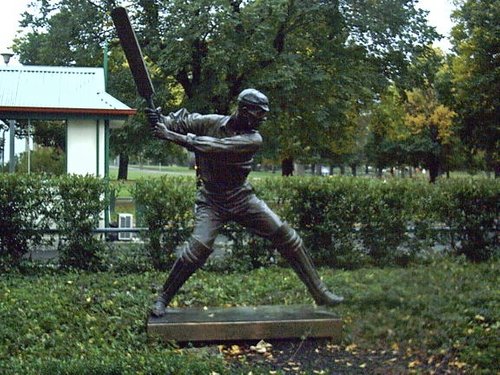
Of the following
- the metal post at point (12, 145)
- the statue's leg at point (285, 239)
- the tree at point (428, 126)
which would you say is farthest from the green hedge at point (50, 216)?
the tree at point (428, 126)

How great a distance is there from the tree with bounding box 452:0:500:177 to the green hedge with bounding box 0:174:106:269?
17.6 m

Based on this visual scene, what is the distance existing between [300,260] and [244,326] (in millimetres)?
903

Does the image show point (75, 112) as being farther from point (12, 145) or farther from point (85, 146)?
point (12, 145)

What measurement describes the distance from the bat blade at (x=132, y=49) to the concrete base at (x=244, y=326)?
2.01 meters

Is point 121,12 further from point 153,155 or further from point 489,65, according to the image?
point 489,65

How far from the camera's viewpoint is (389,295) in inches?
235

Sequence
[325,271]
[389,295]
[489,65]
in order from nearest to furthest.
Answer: [389,295] → [325,271] → [489,65]

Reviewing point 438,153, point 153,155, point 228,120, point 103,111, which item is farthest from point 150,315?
point 438,153

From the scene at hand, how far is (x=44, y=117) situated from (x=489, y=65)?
16.4 m

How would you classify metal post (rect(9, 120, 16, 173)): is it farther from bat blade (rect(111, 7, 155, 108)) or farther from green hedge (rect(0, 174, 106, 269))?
bat blade (rect(111, 7, 155, 108))

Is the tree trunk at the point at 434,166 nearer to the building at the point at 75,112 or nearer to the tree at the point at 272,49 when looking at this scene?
the tree at the point at 272,49

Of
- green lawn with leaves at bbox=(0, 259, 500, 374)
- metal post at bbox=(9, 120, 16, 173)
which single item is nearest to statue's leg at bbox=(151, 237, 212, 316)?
green lawn with leaves at bbox=(0, 259, 500, 374)

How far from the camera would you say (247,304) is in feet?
26.5

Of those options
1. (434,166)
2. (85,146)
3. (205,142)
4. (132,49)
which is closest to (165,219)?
(205,142)
